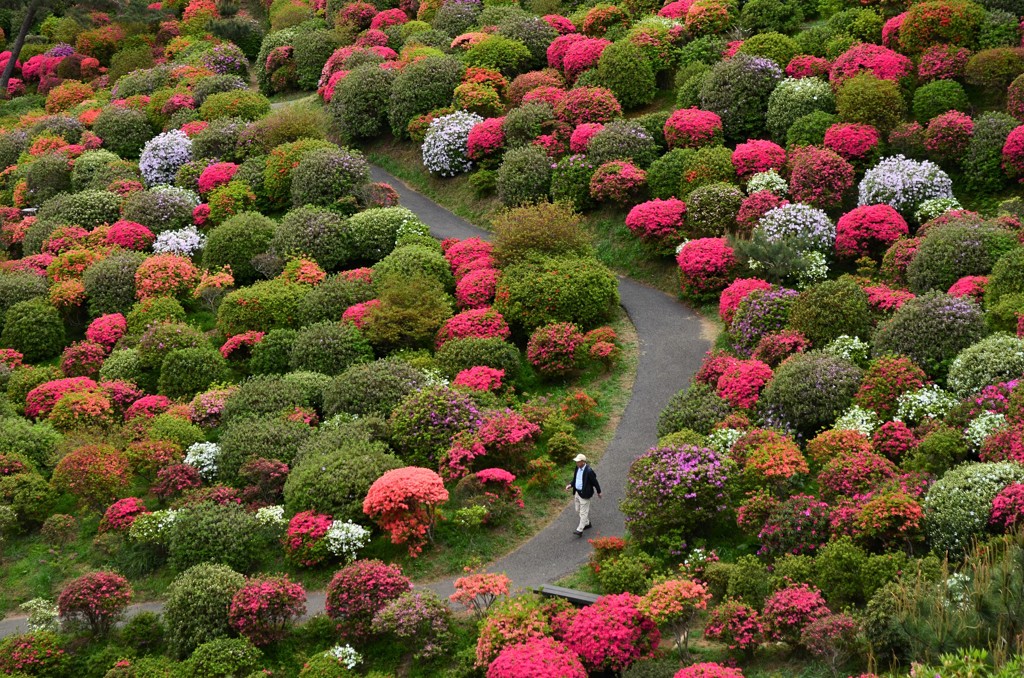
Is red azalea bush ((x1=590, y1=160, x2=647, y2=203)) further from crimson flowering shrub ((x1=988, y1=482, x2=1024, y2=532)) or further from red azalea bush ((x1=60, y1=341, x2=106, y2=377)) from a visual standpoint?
crimson flowering shrub ((x1=988, y1=482, x2=1024, y2=532))

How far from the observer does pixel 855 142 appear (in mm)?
28000

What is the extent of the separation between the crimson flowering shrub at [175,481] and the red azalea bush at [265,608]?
4668 millimetres

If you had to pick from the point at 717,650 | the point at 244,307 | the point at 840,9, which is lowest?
the point at 244,307

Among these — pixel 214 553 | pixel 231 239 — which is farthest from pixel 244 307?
pixel 214 553

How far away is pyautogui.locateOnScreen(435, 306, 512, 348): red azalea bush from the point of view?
25.9m

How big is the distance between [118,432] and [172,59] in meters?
29.8

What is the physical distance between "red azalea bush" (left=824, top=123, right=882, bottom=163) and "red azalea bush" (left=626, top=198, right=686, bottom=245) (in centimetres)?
409

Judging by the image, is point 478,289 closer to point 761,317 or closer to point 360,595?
point 761,317

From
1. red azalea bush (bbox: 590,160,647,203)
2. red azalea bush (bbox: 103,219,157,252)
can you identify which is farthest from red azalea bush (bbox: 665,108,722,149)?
red azalea bush (bbox: 103,219,157,252)

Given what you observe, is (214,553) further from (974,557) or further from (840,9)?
(840,9)

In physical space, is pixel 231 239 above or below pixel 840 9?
below

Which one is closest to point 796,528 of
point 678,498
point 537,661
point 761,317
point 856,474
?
point 856,474

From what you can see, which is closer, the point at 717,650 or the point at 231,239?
the point at 717,650

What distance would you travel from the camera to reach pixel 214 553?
68.1 ft
